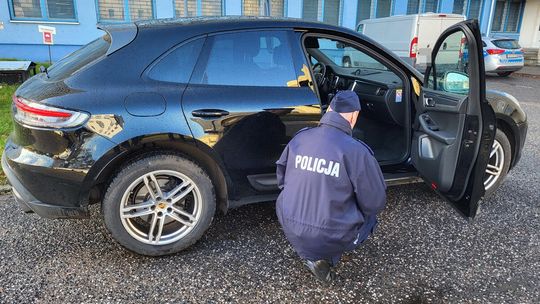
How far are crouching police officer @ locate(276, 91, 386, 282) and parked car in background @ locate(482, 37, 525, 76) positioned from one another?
14.3 m

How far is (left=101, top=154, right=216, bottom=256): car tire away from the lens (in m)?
2.69

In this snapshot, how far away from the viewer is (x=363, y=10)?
55.3 ft

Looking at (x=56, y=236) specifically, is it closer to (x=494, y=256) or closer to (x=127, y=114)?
(x=127, y=114)

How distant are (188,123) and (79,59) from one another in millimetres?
916

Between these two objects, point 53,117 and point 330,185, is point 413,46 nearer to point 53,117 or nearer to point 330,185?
point 330,185

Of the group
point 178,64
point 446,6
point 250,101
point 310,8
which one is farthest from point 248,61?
point 446,6

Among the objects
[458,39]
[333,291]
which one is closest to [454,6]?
[458,39]

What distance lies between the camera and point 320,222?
2318 mm

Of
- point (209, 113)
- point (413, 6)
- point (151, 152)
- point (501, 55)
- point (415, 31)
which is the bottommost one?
point (501, 55)

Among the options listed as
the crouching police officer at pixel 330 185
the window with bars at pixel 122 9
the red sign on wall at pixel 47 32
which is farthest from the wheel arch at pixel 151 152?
the window with bars at pixel 122 9

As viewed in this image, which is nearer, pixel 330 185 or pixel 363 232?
pixel 330 185

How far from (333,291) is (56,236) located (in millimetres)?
2106

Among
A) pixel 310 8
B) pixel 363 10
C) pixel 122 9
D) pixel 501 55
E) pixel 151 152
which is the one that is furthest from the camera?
pixel 363 10

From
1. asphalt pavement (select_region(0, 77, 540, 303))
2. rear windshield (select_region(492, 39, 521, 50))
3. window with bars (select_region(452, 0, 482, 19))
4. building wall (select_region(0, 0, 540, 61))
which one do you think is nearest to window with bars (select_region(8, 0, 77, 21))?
building wall (select_region(0, 0, 540, 61))
